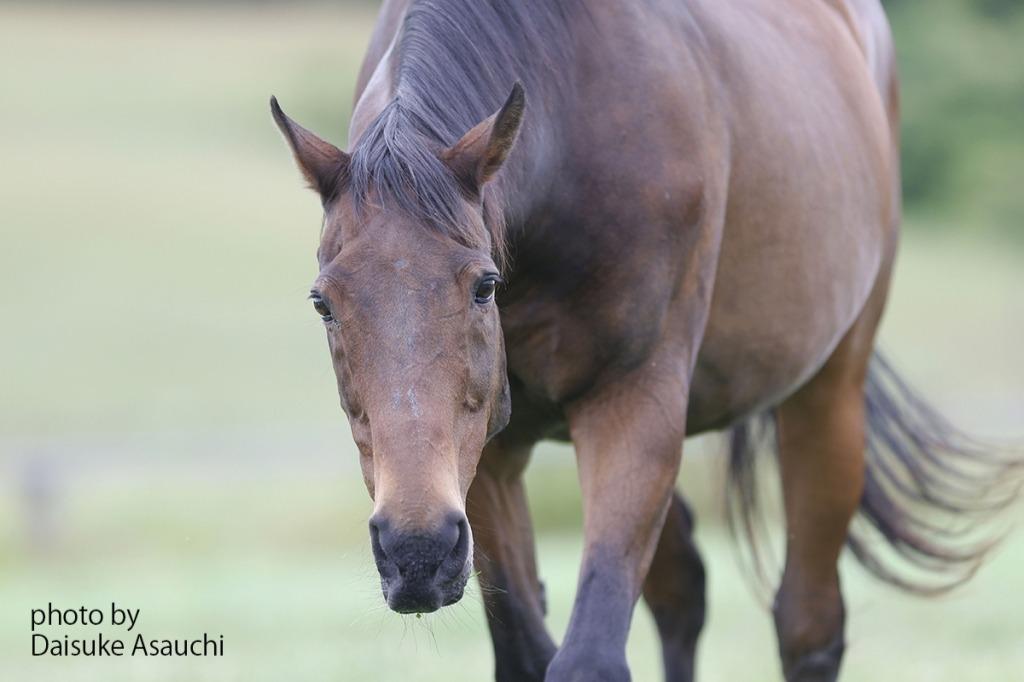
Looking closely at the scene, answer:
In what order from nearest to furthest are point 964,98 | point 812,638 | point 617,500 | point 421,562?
point 421,562 → point 617,500 → point 812,638 → point 964,98

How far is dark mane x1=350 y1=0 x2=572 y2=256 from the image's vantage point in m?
3.20

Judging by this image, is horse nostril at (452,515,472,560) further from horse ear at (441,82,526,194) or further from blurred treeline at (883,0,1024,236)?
blurred treeline at (883,0,1024,236)

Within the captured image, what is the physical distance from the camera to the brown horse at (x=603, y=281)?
10.2 ft

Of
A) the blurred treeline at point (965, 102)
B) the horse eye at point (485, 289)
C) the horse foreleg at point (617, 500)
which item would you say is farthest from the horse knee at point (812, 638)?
the blurred treeline at point (965, 102)

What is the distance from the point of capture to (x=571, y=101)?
155 inches

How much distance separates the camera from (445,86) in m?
3.58

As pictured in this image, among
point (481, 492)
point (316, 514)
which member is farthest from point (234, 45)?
point (481, 492)

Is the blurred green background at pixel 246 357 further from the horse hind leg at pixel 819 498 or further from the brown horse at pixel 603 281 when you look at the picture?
the horse hind leg at pixel 819 498

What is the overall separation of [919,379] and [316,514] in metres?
10.3

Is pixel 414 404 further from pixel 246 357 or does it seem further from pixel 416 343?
pixel 246 357

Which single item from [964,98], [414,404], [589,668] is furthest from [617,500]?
[964,98]

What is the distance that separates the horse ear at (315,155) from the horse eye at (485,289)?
0.39m

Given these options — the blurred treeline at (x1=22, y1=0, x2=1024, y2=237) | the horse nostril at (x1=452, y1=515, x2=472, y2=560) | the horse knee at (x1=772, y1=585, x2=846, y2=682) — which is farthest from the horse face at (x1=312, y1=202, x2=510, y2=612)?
the blurred treeline at (x1=22, y1=0, x2=1024, y2=237)

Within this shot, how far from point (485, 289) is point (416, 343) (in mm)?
222
